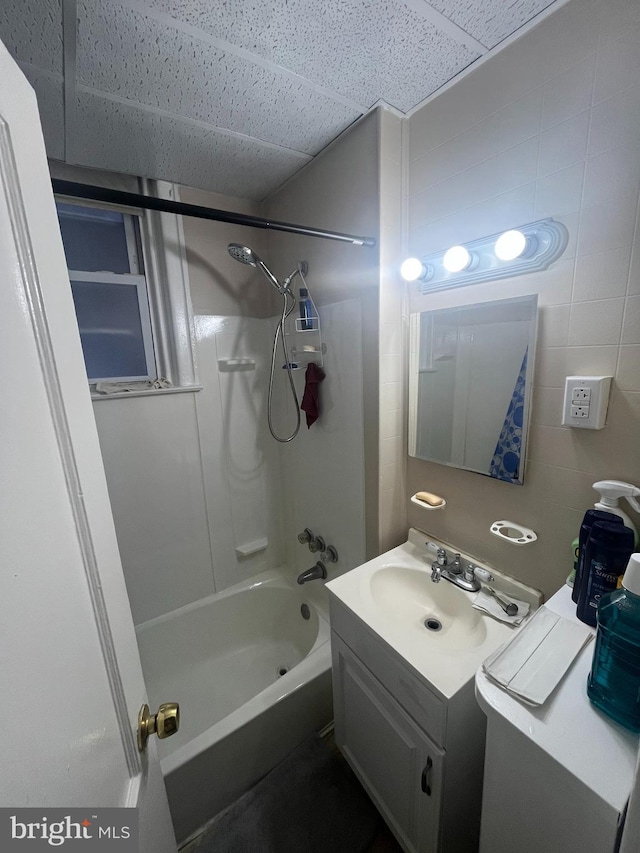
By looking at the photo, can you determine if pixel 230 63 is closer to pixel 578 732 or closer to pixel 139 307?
pixel 139 307

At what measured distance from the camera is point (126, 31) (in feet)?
2.71

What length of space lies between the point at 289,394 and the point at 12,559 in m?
1.53

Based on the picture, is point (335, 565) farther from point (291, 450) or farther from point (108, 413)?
point (108, 413)

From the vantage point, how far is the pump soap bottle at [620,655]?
1.77 feet

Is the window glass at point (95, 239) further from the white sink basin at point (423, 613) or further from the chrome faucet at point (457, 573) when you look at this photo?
the chrome faucet at point (457, 573)

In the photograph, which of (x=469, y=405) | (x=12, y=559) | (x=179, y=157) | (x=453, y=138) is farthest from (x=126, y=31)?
(x=469, y=405)

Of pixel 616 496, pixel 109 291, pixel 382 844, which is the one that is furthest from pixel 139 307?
pixel 382 844

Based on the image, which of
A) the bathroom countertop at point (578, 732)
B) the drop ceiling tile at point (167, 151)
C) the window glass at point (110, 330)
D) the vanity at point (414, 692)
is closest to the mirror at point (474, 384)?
the vanity at point (414, 692)

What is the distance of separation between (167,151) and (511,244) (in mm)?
1302

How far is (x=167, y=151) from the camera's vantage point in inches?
51.3

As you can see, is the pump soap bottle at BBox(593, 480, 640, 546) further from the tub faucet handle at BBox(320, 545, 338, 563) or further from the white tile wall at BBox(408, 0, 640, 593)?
the tub faucet handle at BBox(320, 545, 338, 563)

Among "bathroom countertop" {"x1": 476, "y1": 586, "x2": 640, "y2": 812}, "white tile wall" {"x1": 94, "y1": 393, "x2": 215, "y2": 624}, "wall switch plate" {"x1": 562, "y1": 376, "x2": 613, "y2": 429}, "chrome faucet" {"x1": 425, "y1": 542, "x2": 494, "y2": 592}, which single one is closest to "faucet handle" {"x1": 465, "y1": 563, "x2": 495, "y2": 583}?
"chrome faucet" {"x1": 425, "y1": 542, "x2": 494, "y2": 592}

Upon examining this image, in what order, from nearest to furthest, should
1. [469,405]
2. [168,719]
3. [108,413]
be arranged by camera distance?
[168,719], [469,405], [108,413]

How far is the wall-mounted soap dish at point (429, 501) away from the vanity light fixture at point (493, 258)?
0.72 m
